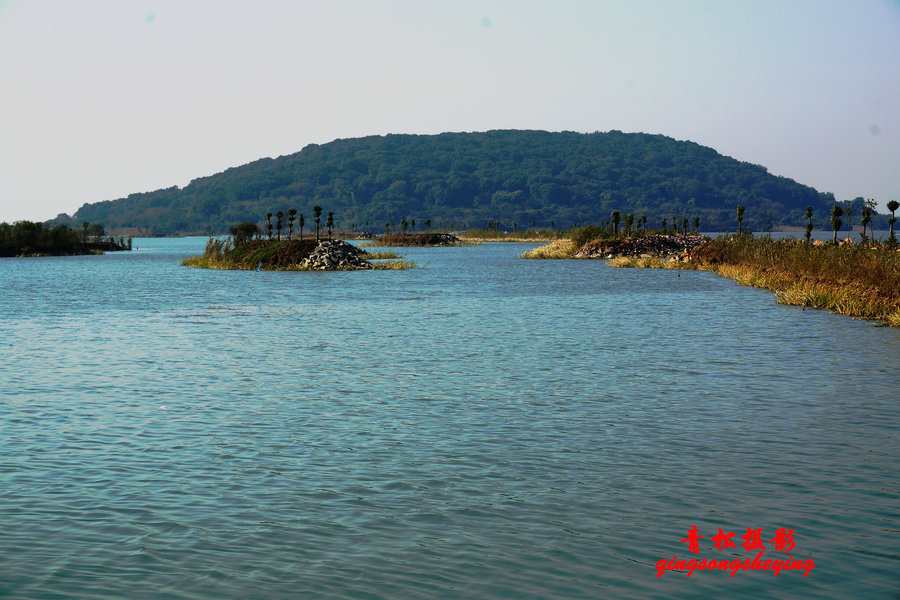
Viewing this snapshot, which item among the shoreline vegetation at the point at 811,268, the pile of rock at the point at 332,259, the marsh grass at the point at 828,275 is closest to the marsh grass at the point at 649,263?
the shoreline vegetation at the point at 811,268

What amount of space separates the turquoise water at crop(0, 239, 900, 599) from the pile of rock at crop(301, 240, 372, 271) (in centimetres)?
5315

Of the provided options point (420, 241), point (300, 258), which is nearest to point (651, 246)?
point (300, 258)

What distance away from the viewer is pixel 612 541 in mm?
8922

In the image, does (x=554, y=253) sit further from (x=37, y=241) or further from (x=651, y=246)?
(x=37, y=241)

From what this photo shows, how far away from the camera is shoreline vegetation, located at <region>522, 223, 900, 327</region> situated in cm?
3504

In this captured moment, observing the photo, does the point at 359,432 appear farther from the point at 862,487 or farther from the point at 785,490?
the point at 862,487

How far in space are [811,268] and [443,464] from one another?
41320mm

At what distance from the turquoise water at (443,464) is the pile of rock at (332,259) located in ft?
174

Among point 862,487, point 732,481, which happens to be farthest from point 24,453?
point 862,487

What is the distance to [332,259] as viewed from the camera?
82.1 m

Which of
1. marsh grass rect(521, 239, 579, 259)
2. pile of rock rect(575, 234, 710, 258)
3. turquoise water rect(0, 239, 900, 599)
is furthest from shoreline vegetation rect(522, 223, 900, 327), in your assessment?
marsh grass rect(521, 239, 579, 259)

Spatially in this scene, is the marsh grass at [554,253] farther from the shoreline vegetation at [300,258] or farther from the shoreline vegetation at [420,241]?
the shoreline vegetation at [420,241]

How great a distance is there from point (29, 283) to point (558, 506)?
65644 millimetres

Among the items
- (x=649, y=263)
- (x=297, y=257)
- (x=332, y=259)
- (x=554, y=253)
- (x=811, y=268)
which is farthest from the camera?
(x=554, y=253)
